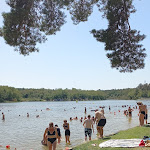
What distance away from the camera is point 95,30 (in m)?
13.1

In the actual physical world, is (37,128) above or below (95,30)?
below

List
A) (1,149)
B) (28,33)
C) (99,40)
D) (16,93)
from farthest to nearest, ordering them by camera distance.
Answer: (16,93) → (1,149) → (99,40) → (28,33)

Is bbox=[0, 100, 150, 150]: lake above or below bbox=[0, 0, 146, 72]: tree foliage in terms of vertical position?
below

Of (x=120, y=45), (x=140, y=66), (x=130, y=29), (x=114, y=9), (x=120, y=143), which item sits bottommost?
(x=120, y=143)

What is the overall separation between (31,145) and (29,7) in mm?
9156

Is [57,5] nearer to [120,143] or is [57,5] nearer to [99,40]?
[99,40]

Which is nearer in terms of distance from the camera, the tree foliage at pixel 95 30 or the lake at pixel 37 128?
the tree foliage at pixel 95 30

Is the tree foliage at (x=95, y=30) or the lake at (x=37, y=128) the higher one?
the tree foliage at (x=95, y=30)

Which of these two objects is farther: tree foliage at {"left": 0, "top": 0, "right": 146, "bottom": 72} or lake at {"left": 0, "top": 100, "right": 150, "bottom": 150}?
lake at {"left": 0, "top": 100, "right": 150, "bottom": 150}

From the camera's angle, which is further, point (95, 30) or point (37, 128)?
point (37, 128)

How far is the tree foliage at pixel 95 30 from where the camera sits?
11.9m

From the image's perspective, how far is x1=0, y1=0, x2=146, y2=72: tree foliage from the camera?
1194 cm

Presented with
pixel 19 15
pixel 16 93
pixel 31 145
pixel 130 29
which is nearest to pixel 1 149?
pixel 31 145

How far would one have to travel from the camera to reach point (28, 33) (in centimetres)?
1213
